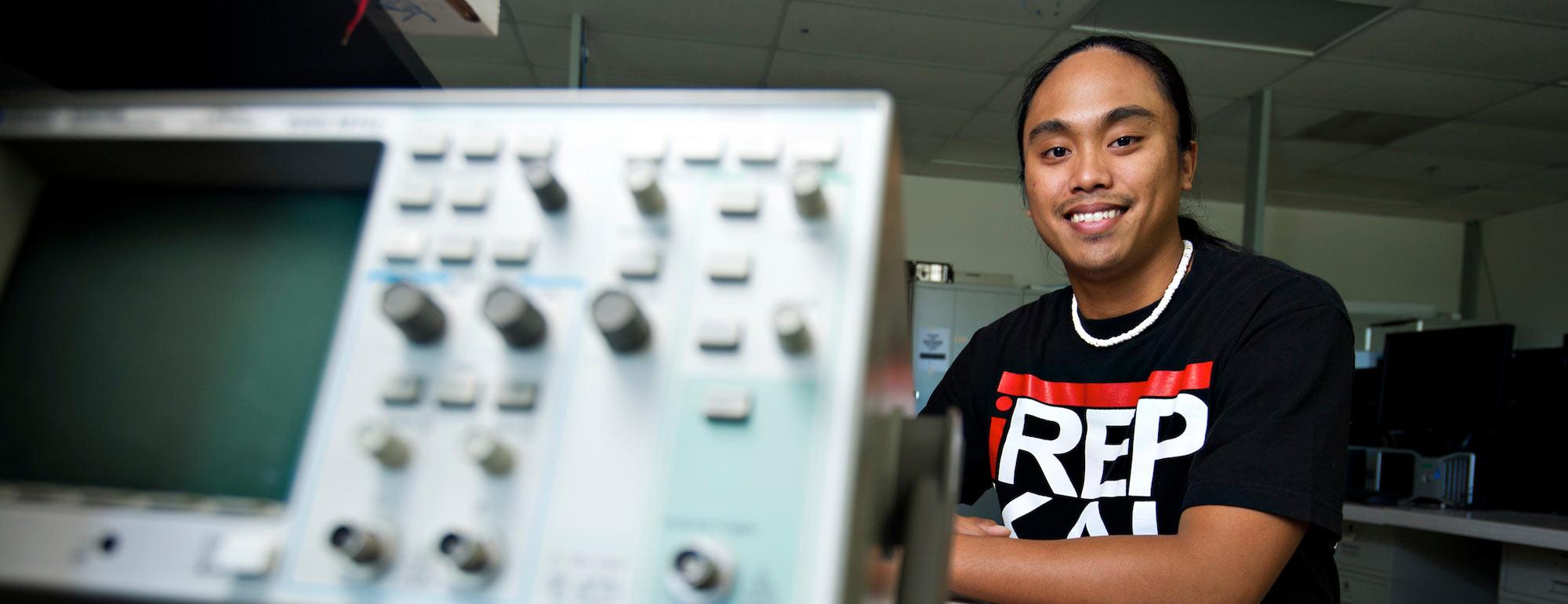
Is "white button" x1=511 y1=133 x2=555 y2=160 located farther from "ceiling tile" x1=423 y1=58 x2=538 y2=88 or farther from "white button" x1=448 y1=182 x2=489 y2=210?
"ceiling tile" x1=423 y1=58 x2=538 y2=88

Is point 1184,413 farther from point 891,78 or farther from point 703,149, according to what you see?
point 891,78

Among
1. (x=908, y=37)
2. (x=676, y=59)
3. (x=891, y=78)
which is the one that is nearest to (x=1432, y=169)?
(x=891, y=78)

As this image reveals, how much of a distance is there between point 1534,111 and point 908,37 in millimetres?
3091

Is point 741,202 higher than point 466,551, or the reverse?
point 741,202

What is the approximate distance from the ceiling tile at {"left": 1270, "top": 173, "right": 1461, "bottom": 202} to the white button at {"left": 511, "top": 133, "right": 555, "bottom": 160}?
6.53m

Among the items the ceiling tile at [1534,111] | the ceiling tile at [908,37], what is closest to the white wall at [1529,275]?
the ceiling tile at [1534,111]

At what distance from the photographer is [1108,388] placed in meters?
1.08

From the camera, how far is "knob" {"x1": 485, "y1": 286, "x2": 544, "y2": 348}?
284mm

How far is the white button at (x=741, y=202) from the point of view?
0.99 feet

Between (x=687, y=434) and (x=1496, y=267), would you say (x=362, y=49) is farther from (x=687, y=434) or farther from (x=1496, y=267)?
(x=1496, y=267)

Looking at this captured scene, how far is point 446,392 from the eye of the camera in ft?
0.98

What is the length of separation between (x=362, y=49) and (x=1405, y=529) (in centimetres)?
343

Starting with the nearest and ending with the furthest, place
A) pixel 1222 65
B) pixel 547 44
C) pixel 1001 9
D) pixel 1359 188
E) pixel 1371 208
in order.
Result: pixel 1001 9 → pixel 1222 65 → pixel 547 44 → pixel 1359 188 → pixel 1371 208

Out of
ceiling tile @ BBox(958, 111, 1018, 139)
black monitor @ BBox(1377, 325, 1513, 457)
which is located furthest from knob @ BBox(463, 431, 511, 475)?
ceiling tile @ BBox(958, 111, 1018, 139)
